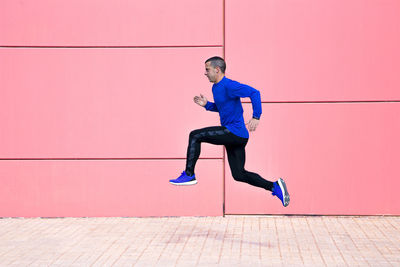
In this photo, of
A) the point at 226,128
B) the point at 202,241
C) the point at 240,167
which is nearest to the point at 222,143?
the point at 226,128

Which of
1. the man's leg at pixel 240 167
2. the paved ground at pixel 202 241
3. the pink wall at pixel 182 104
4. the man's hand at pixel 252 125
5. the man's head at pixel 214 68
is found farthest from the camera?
the pink wall at pixel 182 104

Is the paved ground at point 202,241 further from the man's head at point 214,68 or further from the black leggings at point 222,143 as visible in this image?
the man's head at point 214,68

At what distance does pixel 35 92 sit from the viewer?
10.2m

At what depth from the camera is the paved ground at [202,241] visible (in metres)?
7.12

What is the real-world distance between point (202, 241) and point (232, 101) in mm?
A: 1864

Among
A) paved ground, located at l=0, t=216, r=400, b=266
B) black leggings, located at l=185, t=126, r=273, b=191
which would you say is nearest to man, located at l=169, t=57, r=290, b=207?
black leggings, located at l=185, t=126, r=273, b=191

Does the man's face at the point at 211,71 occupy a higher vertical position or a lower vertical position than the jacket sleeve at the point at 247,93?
higher

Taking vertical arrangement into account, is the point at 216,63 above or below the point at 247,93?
above

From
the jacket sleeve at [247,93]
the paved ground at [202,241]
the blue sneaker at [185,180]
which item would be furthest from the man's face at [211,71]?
the paved ground at [202,241]

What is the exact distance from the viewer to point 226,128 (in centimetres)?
780

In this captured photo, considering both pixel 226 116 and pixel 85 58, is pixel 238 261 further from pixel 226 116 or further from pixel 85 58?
pixel 85 58

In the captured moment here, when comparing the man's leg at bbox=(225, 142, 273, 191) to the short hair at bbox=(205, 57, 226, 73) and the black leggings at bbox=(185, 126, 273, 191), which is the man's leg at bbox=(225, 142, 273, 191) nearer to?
the black leggings at bbox=(185, 126, 273, 191)

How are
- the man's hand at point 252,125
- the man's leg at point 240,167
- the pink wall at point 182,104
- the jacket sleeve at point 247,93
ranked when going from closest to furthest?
the man's hand at point 252,125 → the jacket sleeve at point 247,93 → the man's leg at point 240,167 → the pink wall at point 182,104

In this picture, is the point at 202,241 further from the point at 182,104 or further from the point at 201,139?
the point at 182,104
